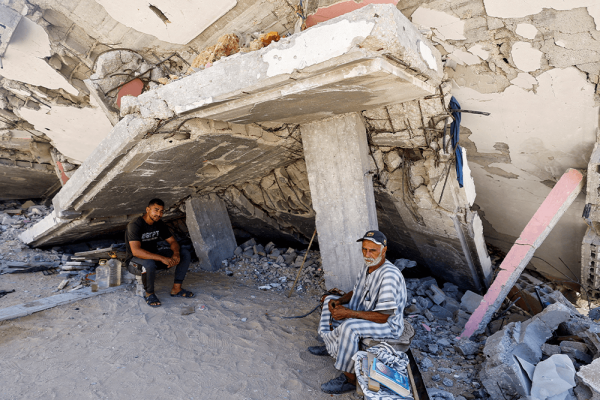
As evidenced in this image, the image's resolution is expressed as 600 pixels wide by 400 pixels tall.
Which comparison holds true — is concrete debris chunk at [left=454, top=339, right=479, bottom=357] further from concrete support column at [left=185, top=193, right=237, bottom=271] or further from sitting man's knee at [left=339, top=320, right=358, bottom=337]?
concrete support column at [left=185, top=193, right=237, bottom=271]

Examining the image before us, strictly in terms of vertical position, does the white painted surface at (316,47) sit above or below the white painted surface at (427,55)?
above

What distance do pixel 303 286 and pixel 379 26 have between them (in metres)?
3.94

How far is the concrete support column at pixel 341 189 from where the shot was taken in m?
3.92

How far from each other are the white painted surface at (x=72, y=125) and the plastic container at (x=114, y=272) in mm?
2624

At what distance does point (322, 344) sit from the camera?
3.43 m

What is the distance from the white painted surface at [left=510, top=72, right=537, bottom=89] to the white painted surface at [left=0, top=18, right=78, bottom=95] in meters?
6.11

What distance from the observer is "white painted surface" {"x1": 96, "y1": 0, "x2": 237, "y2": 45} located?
4500mm

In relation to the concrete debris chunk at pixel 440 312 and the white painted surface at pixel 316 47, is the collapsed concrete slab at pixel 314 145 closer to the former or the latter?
the white painted surface at pixel 316 47

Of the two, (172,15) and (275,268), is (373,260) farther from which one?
(172,15)

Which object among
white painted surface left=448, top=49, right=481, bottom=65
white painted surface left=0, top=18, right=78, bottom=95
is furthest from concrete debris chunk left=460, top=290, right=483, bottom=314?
white painted surface left=0, top=18, right=78, bottom=95

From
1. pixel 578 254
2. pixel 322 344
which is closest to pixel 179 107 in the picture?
pixel 322 344

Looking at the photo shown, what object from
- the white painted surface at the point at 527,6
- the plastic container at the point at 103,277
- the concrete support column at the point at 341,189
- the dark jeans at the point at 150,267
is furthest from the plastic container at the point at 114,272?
the white painted surface at the point at 527,6

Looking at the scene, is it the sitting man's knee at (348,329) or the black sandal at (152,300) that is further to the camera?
the black sandal at (152,300)

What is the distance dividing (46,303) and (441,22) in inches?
203
